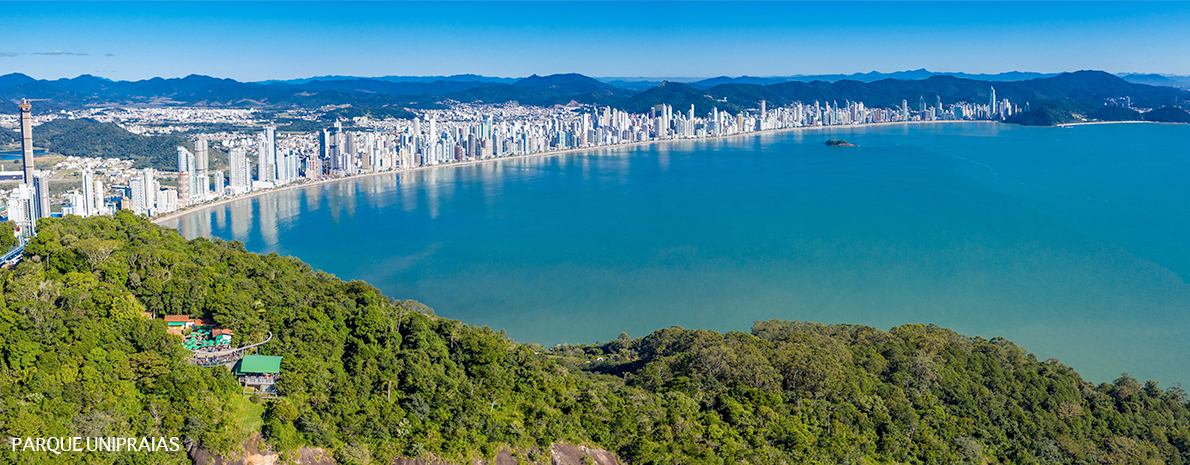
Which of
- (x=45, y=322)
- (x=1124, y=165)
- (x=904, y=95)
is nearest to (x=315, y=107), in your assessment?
(x=904, y=95)

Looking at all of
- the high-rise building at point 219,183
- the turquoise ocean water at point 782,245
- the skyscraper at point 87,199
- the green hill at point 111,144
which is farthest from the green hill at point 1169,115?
the skyscraper at point 87,199

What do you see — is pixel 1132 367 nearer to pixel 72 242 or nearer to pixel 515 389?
pixel 515 389

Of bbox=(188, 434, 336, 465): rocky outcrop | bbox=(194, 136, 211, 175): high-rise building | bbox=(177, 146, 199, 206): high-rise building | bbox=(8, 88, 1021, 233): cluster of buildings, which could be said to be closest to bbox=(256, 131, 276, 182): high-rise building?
bbox=(8, 88, 1021, 233): cluster of buildings

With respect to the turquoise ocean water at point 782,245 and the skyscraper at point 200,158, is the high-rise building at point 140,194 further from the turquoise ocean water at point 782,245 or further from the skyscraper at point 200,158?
the skyscraper at point 200,158

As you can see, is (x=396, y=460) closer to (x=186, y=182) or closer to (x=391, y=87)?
(x=186, y=182)

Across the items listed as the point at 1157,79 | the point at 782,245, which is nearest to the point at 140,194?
the point at 782,245
